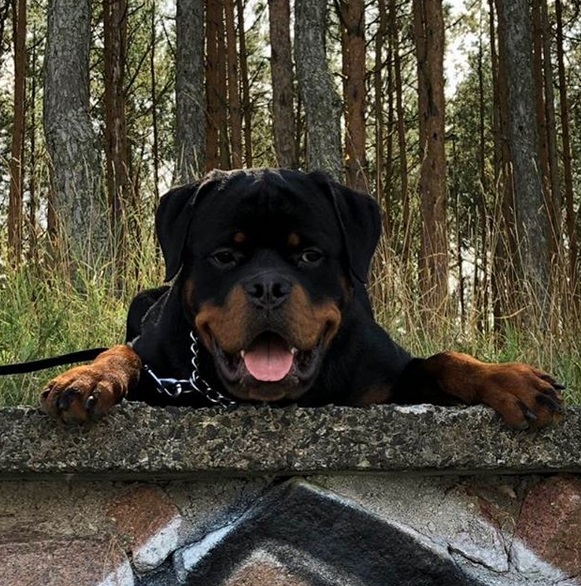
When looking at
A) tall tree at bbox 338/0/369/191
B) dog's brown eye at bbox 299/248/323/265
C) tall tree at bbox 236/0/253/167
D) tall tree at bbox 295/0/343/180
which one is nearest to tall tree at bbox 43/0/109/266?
tall tree at bbox 295/0/343/180

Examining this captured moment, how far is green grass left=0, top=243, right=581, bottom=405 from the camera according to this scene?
13.9 ft

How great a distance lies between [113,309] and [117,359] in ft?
8.77

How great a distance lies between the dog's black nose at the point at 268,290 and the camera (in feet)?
7.00

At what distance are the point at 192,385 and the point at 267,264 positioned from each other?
386 millimetres

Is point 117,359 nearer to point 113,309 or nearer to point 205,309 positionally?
point 205,309

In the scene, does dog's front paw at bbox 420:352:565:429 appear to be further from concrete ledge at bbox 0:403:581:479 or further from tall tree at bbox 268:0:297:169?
A: tall tree at bbox 268:0:297:169

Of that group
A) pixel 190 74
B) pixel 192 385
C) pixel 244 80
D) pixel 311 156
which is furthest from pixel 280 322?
pixel 244 80

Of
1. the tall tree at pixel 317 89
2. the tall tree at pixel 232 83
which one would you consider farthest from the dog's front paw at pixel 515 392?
the tall tree at pixel 232 83

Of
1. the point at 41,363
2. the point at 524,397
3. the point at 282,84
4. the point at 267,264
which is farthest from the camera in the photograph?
the point at 282,84

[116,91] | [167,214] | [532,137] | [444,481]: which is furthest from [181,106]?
[444,481]

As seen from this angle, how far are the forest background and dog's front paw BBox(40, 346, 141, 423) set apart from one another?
170 cm

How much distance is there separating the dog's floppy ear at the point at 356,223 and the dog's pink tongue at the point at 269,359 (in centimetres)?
35

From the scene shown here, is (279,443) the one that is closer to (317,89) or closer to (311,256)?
(311,256)

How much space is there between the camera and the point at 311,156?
8742 mm
